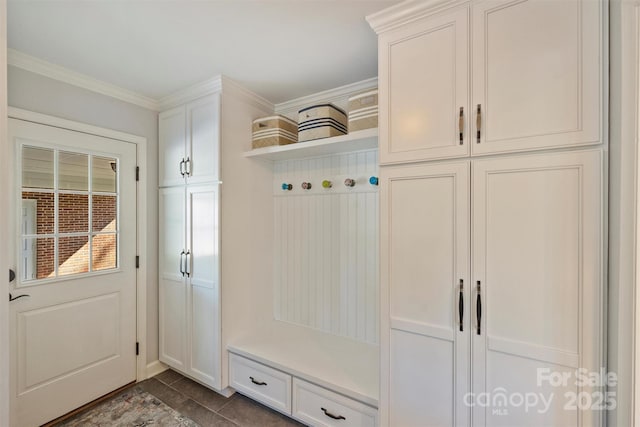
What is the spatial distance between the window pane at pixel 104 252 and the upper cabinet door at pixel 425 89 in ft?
7.09

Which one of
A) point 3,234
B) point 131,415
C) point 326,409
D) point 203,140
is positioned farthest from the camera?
point 203,140

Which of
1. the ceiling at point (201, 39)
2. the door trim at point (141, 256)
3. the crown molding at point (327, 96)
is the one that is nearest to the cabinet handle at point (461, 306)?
the ceiling at point (201, 39)

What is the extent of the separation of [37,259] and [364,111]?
2.33 meters

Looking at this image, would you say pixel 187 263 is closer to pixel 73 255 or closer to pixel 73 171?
pixel 73 255

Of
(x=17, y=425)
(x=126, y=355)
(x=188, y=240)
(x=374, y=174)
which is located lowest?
(x=17, y=425)

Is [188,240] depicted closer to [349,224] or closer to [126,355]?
[126,355]

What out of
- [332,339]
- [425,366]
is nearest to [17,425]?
[332,339]

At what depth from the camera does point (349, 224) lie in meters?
2.27

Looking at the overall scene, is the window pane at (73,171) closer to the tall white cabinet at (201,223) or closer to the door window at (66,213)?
the door window at (66,213)

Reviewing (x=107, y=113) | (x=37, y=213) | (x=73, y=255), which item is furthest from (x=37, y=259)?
(x=107, y=113)

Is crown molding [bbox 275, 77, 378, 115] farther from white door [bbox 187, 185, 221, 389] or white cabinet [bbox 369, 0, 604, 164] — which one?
white door [bbox 187, 185, 221, 389]

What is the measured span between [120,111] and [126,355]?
1963mm

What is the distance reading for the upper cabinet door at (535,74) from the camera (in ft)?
3.39

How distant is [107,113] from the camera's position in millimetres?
2193
